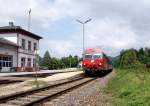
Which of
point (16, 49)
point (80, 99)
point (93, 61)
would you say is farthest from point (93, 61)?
point (16, 49)

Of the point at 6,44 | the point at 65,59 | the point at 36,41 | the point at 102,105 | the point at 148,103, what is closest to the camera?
the point at 148,103

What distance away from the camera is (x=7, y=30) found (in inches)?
2739

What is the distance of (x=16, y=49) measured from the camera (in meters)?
67.9

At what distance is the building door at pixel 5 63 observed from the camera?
6226 cm

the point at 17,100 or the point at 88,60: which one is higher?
the point at 88,60

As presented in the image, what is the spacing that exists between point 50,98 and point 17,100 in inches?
64.9

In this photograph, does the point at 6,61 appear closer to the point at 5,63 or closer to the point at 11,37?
the point at 5,63

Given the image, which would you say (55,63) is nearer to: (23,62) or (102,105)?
(23,62)

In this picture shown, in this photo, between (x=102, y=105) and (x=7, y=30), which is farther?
(x=7, y=30)

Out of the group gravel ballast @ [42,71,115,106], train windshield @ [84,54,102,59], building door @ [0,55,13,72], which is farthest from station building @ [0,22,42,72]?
gravel ballast @ [42,71,115,106]

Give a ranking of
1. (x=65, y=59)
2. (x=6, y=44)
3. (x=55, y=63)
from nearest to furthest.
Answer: (x=6, y=44), (x=55, y=63), (x=65, y=59)

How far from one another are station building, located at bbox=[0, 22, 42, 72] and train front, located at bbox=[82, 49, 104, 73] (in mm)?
19009

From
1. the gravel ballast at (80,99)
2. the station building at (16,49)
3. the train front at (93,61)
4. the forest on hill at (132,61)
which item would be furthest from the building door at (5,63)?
the gravel ballast at (80,99)

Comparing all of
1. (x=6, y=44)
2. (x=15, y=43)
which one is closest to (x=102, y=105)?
(x=6, y=44)
